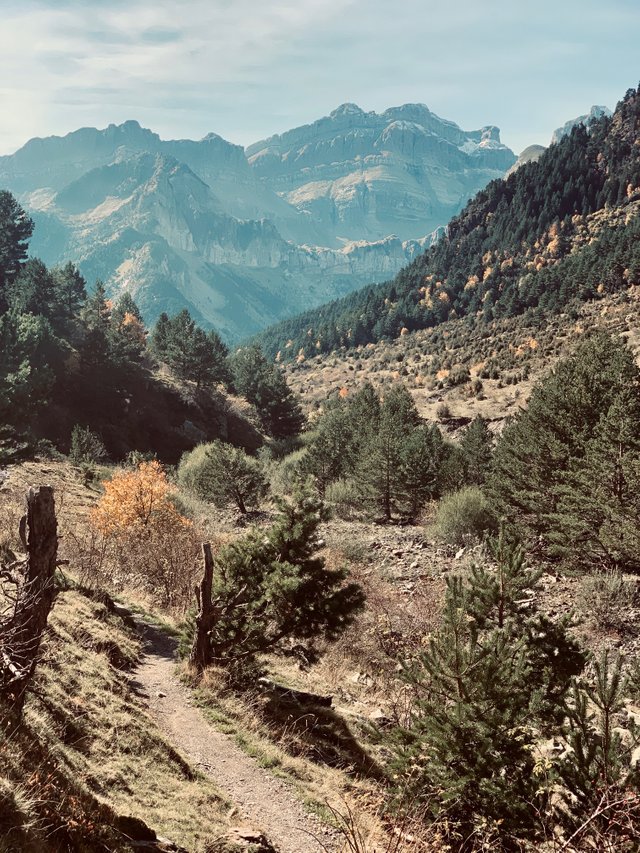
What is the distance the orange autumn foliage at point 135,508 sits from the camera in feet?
87.3

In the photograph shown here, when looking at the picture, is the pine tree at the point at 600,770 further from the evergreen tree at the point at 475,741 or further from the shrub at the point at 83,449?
the shrub at the point at 83,449

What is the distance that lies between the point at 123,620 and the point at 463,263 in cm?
14640

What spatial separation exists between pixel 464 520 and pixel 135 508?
17.8 m

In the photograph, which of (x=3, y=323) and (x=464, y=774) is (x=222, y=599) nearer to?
(x=464, y=774)

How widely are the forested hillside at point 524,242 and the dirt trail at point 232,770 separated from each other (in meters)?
95.4

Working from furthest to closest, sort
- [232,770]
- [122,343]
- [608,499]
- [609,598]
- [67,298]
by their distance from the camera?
[67,298]
[122,343]
[608,499]
[609,598]
[232,770]

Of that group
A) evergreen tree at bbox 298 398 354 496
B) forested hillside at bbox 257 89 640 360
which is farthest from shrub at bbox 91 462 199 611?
forested hillside at bbox 257 89 640 360

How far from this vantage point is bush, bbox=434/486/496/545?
1161 inches

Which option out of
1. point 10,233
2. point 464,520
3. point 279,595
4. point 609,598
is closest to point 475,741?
point 279,595

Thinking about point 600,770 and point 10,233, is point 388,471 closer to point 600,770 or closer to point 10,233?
point 600,770

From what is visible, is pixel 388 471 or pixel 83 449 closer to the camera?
pixel 388 471

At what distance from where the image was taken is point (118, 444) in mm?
64062

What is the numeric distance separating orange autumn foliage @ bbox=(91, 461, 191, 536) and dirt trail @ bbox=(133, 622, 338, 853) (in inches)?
547

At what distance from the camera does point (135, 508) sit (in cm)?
2756
